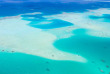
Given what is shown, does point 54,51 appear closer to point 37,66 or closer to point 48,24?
point 37,66

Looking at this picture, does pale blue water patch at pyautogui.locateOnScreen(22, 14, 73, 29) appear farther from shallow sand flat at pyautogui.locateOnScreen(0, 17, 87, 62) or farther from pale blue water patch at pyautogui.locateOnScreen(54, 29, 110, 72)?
pale blue water patch at pyautogui.locateOnScreen(54, 29, 110, 72)

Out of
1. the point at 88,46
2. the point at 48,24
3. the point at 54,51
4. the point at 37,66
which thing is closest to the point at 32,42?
the point at 54,51

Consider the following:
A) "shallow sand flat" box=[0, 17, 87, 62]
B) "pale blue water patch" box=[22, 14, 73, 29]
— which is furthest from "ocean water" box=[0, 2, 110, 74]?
"pale blue water patch" box=[22, 14, 73, 29]

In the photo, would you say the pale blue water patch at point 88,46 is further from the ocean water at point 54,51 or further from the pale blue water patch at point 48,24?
the pale blue water patch at point 48,24

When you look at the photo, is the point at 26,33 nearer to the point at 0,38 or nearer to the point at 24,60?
the point at 0,38

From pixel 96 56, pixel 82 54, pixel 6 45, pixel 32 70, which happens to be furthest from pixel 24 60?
pixel 96 56

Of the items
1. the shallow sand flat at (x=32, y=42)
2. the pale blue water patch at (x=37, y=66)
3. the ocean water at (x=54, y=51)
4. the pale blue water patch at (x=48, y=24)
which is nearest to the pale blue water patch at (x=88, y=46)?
the ocean water at (x=54, y=51)

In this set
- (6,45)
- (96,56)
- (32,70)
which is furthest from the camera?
(6,45)
